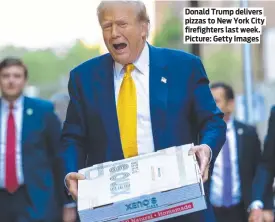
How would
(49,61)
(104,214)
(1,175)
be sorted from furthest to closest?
(49,61), (1,175), (104,214)

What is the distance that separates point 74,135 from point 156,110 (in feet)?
1.17

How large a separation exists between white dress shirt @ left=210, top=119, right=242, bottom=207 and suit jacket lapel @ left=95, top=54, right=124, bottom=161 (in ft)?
9.52

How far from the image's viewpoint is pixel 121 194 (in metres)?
3.16

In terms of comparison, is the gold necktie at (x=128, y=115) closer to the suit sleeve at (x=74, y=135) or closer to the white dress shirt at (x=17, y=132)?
the suit sleeve at (x=74, y=135)

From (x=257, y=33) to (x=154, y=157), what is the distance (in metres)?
1.74

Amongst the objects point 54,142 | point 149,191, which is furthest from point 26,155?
point 149,191

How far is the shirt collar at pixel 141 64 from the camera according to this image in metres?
3.53

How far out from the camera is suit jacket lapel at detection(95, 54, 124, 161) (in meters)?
3.45

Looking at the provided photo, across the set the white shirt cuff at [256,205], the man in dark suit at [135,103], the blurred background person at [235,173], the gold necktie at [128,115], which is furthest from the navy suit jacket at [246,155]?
the gold necktie at [128,115]

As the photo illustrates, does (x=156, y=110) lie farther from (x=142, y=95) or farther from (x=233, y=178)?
(x=233, y=178)

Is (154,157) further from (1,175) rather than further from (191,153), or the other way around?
(1,175)

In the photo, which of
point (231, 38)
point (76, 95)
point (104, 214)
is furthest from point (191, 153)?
point (231, 38)

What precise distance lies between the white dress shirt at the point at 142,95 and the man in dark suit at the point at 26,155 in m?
2.60

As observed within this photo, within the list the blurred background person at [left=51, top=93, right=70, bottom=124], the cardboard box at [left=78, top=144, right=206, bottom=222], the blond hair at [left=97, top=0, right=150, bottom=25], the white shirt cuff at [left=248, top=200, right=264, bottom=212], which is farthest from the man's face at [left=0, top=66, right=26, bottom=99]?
the cardboard box at [left=78, top=144, right=206, bottom=222]
